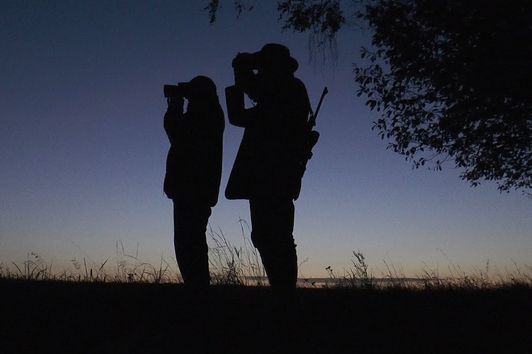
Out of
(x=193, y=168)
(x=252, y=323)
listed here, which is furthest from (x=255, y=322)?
(x=193, y=168)

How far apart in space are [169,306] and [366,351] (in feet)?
6.84

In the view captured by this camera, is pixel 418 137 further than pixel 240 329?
Yes

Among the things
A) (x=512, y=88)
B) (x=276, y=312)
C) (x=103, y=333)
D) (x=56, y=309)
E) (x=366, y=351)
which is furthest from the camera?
(x=512, y=88)

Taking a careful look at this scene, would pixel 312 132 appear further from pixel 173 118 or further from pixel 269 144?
pixel 173 118

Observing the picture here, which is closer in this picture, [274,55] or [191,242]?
[274,55]

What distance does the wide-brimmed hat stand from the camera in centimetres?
441

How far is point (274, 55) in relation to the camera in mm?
4406

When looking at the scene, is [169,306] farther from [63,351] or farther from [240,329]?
[63,351]

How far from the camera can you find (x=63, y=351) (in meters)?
3.28

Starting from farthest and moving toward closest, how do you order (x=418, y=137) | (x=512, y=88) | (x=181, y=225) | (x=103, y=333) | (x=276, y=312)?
(x=418, y=137)
(x=512, y=88)
(x=181, y=225)
(x=276, y=312)
(x=103, y=333)

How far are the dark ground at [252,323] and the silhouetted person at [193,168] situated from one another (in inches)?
18.2

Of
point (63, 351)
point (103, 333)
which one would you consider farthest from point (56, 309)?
point (63, 351)

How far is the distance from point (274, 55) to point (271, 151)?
81cm

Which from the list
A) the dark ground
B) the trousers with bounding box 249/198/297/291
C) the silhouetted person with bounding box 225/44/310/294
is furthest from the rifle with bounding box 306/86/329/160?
the dark ground
